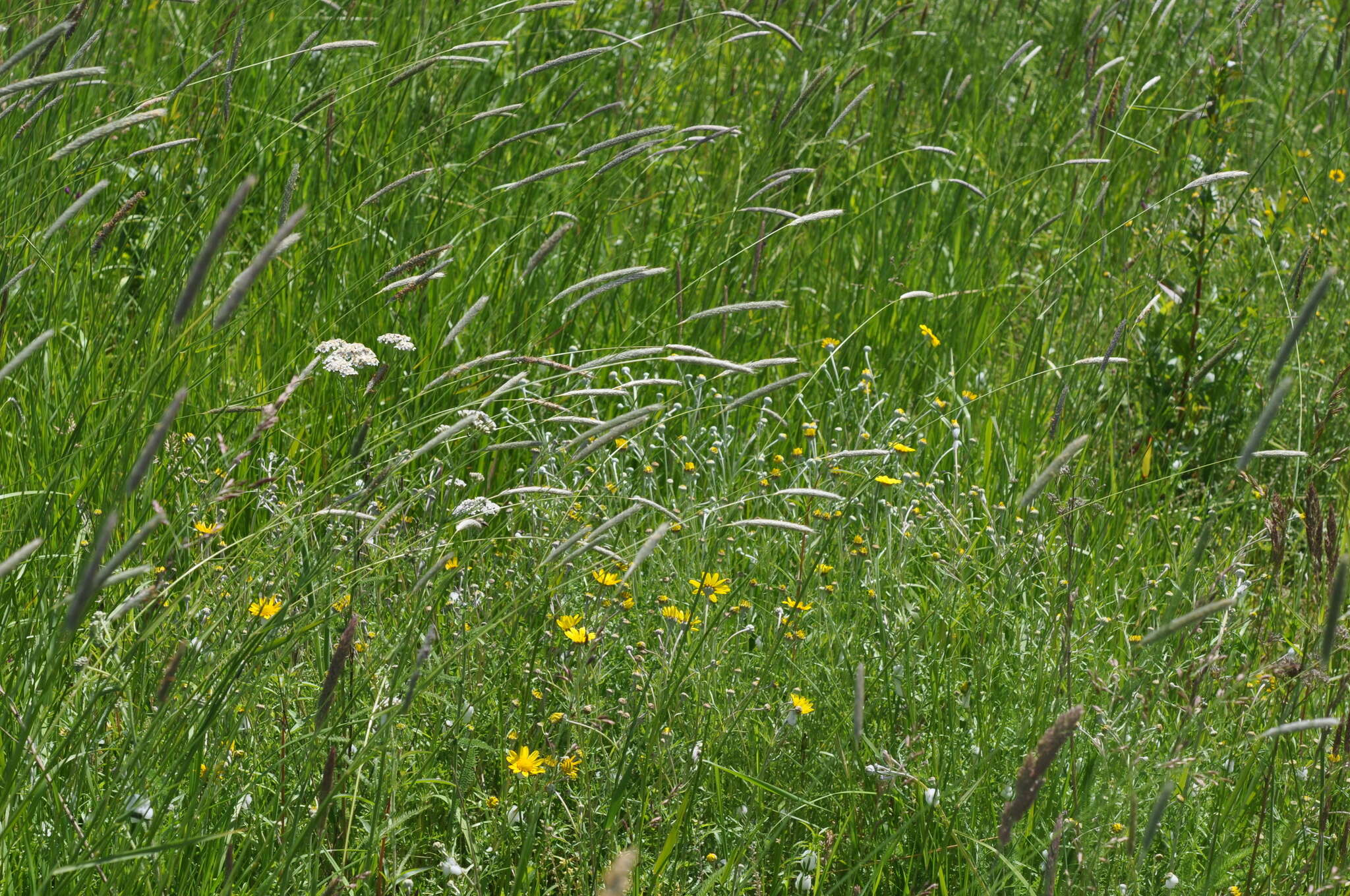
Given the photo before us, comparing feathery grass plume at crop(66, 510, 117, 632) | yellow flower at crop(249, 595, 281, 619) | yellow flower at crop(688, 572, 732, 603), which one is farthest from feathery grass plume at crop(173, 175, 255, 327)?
yellow flower at crop(688, 572, 732, 603)

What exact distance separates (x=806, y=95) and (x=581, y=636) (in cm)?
138

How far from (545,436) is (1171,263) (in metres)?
2.37

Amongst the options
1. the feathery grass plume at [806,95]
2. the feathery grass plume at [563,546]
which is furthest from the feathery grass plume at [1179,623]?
the feathery grass plume at [806,95]

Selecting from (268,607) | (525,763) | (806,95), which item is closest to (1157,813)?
(525,763)

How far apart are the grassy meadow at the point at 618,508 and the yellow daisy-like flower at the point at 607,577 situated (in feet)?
0.07

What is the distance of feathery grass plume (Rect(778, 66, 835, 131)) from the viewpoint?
256cm

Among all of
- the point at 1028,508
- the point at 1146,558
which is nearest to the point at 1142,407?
the point at 1146,558

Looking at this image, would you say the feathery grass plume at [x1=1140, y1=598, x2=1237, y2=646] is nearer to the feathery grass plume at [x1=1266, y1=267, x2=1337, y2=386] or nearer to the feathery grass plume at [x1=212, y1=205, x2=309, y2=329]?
the feathery grass plume at [x1=1266, y1=267, x2=1337, y2=386]

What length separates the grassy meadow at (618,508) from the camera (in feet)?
4.90

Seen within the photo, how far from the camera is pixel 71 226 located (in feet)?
9.15

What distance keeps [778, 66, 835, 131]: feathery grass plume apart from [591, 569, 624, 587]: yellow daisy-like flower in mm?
1053

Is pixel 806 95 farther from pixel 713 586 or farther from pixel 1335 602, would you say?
pixel 1335 602

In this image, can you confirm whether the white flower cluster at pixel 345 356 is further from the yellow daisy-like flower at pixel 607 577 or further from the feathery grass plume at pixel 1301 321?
the feathery grass plume at pixel 1301 321

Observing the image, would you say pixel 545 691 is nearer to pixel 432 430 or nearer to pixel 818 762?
pixel 818 762
